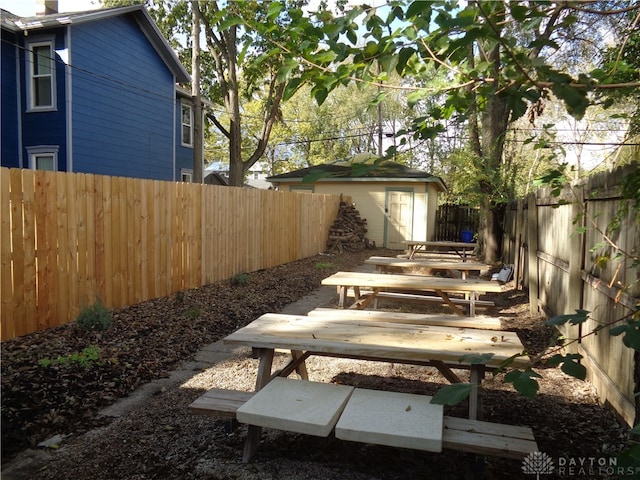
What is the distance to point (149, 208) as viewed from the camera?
675 cm

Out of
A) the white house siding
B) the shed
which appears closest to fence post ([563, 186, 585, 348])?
the shed

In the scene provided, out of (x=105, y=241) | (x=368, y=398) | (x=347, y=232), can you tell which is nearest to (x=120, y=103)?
(x=347, y=232)

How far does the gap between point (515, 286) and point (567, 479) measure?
7097mm

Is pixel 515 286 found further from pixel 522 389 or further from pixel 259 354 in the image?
pixel 522 389

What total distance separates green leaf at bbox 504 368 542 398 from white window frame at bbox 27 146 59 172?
44.9ft

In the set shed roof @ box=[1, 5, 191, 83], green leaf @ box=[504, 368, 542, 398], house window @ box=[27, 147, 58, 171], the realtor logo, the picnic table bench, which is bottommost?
the realtor logo

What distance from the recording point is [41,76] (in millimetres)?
12656

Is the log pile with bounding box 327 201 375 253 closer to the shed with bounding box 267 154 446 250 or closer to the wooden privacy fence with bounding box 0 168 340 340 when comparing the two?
the shed with bounding box 267 154 446 250

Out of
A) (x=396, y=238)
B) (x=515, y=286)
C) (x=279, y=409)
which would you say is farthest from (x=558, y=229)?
(x=396, y=238)

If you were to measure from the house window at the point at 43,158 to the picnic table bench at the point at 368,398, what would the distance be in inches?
461

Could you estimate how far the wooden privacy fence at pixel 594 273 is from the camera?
9.99 feet

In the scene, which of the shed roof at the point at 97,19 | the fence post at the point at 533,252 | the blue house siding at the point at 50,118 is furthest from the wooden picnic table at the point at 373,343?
the shed roof at the point at 97,19

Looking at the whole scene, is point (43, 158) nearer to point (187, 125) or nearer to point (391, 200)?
point (187, 125)

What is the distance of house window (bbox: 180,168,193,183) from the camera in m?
18.1
